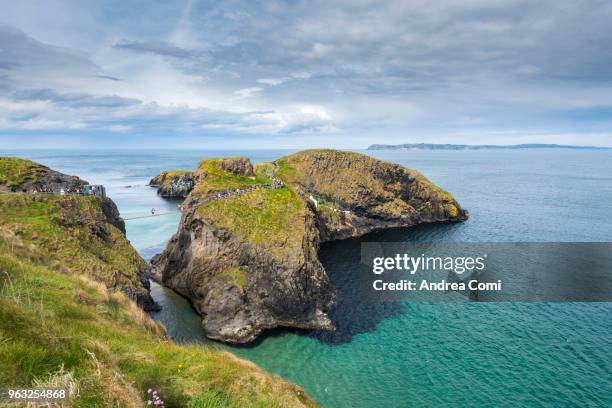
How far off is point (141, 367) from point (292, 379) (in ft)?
85.2

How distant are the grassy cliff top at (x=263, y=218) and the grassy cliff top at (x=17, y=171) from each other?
27937mm

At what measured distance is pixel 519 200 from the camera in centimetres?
13625

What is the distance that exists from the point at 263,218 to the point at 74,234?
80.1 feet

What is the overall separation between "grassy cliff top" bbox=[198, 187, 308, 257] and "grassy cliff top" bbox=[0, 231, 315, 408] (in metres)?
27.9

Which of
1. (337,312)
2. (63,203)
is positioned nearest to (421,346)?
(337,312)

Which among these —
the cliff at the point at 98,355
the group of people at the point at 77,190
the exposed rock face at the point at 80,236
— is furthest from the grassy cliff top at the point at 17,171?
the cliff at the point at 98,355

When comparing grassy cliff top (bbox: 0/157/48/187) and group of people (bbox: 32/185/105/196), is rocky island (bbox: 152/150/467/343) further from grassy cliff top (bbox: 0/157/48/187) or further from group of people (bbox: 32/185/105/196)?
grassy cliff top (bbox: 0/157/48/187)

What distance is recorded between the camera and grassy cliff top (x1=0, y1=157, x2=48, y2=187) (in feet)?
179

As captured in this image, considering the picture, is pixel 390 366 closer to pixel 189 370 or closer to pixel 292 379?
pixel 292 379

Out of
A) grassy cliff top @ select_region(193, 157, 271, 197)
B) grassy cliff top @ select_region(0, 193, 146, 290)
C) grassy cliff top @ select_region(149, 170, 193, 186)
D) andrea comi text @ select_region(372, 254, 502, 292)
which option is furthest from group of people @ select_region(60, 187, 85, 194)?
grassy cliff top @ select_region(149, 170, 193, 186)

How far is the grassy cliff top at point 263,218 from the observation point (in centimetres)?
5119

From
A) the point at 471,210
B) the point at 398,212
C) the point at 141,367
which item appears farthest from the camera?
the point at 471,210

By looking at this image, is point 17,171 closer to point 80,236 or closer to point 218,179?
point 80,236

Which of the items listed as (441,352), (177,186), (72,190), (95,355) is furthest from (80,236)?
(177,186)
